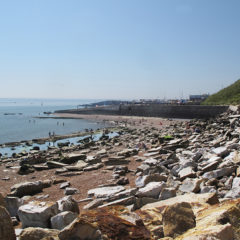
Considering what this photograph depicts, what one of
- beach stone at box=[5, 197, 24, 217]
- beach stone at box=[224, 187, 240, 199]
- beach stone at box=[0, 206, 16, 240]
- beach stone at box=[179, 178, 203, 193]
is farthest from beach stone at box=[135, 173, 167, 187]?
beach stone at box=[0, 206, 16, 240]

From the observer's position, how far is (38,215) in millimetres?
4660

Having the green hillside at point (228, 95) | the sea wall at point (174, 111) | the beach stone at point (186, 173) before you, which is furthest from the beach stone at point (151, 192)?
the green hillside at point (228, 95)

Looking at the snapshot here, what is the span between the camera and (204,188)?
594 centimetres

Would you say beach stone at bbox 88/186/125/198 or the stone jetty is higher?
the stone jetty

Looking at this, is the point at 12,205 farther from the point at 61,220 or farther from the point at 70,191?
the point at 61,220

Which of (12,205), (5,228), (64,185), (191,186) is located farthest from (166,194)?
(64,185)

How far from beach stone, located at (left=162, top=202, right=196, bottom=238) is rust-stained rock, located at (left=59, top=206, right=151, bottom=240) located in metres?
0.30

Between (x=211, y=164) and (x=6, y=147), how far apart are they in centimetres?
2928

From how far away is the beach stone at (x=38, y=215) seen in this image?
15.1ft

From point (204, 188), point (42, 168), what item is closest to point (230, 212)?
point (204, 188)

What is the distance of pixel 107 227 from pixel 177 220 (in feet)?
3.05

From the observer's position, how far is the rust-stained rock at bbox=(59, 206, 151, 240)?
127 inches

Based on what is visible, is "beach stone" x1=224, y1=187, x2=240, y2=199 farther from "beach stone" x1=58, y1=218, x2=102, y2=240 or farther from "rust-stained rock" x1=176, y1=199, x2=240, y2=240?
"beach stone" x1=58, y1=218, x2=102, y2=240

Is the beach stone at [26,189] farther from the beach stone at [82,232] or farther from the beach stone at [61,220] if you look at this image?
the beach stone at [82,232]
